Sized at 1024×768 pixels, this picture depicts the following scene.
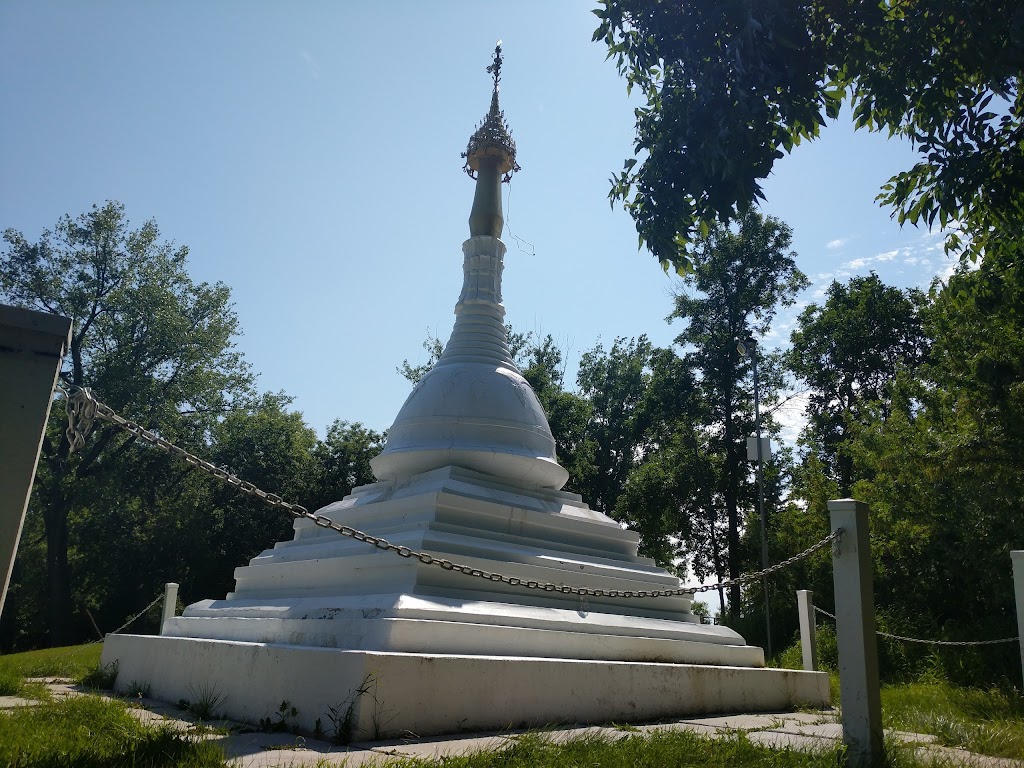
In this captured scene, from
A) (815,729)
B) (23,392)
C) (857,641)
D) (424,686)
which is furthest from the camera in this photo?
(815,729)

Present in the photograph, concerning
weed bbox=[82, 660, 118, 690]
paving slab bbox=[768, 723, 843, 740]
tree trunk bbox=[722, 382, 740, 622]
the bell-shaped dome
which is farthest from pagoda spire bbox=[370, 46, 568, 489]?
tree trunk bbox=[722, 382, 740, 622]

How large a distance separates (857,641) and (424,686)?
301 cm

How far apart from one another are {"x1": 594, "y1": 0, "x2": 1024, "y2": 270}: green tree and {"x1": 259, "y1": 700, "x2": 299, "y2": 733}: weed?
17.4 feet

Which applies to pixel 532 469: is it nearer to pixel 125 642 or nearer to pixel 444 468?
pixel 444 468

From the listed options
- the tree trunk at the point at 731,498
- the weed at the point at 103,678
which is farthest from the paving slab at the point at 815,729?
the tree trunk at the point at 731,498

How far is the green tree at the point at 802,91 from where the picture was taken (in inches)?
268

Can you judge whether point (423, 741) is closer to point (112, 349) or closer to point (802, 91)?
point (802, 91)

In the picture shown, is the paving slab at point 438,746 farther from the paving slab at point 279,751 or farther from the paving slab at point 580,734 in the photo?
the paving slab at point 580,734

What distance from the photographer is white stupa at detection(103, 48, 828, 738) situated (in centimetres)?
605

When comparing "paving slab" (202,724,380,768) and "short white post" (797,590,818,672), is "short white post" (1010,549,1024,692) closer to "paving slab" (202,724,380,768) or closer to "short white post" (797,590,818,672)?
"paving slab" (202,724,380,768)

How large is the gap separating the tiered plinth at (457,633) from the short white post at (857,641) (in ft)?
8.36

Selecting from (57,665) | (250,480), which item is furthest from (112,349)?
(57,665)

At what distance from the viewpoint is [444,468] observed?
9.95m

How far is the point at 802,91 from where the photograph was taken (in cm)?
725
